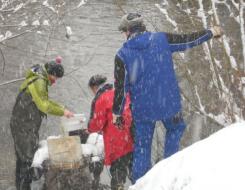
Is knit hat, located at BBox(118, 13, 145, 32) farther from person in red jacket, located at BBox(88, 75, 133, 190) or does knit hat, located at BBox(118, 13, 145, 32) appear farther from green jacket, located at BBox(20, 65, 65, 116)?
green jacket, located at BBox(20, 65, 65, 116)

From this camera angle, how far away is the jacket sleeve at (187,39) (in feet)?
14.6

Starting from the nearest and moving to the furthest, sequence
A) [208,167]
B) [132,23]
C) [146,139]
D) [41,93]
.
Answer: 1. [208,167]
2. [132,23]
3. [146,139]
4. [41,93]

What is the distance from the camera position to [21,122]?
545 centimetres

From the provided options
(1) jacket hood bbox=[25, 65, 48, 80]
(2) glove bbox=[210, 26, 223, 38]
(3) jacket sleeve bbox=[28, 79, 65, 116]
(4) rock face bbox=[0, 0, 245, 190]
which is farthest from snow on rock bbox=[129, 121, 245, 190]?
(1) jacket hood bbox=[25, 65, 48, 80]

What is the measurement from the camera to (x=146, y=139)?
15.2 feet

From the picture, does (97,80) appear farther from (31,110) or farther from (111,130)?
(31,110)

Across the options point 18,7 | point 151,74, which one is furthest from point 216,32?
point 18,7

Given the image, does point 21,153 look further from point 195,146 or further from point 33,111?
point 195,146

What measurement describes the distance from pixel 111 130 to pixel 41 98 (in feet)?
2.70

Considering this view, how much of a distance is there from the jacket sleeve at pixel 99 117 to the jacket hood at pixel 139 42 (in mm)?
Answer: 851

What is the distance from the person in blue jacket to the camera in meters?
4.35

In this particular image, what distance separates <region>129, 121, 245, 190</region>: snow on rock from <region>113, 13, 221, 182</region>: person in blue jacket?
1.70 meters

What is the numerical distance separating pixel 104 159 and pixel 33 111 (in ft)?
3.05

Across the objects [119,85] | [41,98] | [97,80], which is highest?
[119,85]
